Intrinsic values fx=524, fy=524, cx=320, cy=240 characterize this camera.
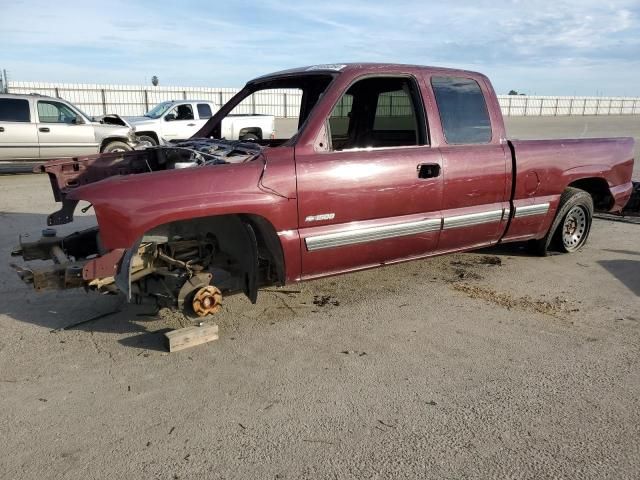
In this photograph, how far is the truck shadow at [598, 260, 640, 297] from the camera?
16.5ft

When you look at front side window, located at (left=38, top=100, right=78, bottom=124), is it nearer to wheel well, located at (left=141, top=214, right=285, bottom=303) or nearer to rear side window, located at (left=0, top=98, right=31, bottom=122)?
rear side window, located at (left=0, top=98, right=31, bottom=122)

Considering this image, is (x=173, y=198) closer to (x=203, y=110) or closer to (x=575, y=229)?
(x=575, y=229)

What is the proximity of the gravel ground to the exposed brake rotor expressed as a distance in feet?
0.92

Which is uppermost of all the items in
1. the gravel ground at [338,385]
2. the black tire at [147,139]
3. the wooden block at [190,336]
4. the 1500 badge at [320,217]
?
the black tire at [147,139]

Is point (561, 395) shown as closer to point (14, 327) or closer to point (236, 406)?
point (236, 406)

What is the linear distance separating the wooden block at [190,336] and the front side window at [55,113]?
10.6 m

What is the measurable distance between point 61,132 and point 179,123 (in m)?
4.04

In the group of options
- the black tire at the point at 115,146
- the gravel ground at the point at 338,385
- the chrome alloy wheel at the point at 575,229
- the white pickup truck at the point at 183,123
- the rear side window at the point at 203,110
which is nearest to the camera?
the gravel ground at the point at 338,385

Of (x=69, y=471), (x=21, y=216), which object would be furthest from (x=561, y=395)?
(x=21, y=216)

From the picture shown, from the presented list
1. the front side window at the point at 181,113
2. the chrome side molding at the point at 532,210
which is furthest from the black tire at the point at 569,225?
the front side window at the point at 181,113

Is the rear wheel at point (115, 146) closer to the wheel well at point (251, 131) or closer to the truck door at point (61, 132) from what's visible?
the truck door at point (61, 132)

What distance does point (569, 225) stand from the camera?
6008 mm

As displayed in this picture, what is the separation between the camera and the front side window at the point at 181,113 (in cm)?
1587

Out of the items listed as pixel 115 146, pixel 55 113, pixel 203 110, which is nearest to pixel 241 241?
pixel 115 146
